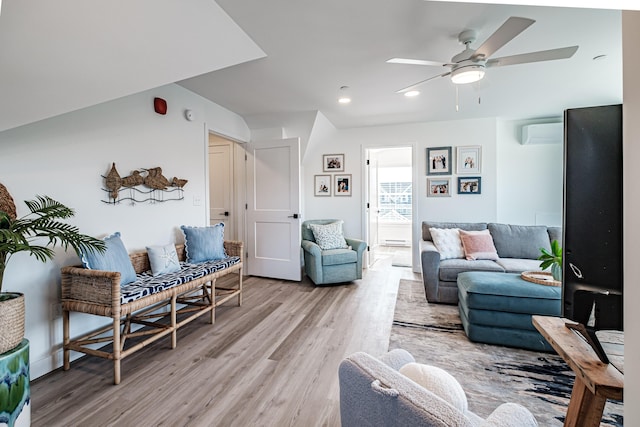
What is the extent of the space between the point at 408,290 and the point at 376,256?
7.46ft

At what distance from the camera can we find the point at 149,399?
175 centimetres

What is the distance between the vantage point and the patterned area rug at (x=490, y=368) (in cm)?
168

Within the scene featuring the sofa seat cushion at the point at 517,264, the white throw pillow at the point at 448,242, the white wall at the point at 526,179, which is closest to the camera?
the sofa seat cushion at the point at 517,264

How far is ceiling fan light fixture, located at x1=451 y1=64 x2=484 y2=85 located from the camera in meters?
2.14

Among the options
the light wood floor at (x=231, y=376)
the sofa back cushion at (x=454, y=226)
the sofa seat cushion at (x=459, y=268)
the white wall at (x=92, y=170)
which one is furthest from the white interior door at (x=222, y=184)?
the sofa seat cushion at (x=459, y=268)

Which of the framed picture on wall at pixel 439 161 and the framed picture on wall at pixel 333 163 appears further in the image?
the framed picture on wall at pixel 333 163

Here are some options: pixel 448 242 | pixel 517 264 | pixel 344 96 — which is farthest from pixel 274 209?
pixel 517 264

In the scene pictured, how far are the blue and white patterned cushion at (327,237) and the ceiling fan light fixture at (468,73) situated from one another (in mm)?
2625

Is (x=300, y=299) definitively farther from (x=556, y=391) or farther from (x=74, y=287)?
(x=556, y=391)

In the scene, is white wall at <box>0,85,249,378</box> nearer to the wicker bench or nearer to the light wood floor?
the wicker bench

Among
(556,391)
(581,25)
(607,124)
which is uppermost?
(581,25)

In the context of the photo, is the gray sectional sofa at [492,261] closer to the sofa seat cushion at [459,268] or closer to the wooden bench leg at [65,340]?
the sofa seat cushion at [459,268]

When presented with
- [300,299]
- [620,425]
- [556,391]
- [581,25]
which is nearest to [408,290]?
[300,299]

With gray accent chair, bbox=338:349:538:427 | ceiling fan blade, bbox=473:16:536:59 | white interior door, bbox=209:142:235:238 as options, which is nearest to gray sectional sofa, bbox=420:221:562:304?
ceiling fan blade, bbox=473:16:536:59
